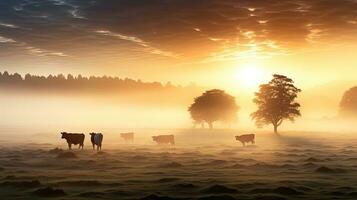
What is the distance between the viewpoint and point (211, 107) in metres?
127

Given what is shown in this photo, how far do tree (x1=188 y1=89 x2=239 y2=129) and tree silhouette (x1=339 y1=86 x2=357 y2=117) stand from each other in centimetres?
4971

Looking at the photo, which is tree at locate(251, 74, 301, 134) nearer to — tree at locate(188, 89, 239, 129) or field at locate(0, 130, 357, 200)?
tree at locate(188, 89, 239, 129)

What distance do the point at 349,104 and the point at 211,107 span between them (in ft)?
197

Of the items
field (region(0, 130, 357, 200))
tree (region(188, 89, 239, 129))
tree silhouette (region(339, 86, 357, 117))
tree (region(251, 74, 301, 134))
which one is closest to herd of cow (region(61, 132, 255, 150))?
field (region(0, 130, 357, 200))

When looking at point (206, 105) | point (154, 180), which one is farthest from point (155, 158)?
point (206, 105)

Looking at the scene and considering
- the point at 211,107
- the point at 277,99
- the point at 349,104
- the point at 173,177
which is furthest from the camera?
the point at 349,104

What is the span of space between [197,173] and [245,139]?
3781 cm

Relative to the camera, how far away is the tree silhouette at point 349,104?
522ft

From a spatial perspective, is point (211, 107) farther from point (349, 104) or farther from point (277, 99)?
point (349, 104)

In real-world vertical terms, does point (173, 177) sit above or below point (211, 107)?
below

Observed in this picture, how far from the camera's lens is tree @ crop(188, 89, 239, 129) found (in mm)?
127250

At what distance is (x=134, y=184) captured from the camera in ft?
103

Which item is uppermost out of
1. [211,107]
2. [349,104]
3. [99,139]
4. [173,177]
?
[349,104]

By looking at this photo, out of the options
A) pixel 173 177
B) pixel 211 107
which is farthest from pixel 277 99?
pixel 173 177
